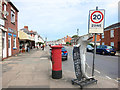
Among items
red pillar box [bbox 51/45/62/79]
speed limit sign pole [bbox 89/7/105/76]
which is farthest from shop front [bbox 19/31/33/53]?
speed limit sign pole [bbox 89/7/105/76]

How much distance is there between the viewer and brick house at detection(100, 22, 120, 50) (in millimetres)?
25453

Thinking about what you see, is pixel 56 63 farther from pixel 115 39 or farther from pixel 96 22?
pixel 115 39

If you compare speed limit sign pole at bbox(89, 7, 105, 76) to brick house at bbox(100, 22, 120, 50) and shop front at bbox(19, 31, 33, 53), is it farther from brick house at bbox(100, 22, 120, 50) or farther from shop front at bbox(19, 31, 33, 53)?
brick house at bbox(100, 22, 120, 50)

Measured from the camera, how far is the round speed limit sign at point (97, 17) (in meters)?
5.01

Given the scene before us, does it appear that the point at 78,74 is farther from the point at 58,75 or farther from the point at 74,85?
the point at 58,75

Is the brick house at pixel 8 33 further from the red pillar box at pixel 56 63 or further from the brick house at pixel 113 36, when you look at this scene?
the brick house at pixel 113 36

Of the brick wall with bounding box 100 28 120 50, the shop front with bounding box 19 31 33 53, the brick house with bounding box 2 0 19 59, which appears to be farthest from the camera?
the brick wall with bounding box 100 28 120 50

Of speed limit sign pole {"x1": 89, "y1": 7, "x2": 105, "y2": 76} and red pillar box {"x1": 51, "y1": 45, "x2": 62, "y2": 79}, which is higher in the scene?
speed limit sign pole {"x1": 89, "y1": 7, "x2": 105, "y2": 76}

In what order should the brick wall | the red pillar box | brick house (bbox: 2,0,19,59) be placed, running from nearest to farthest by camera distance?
1. the red pillar box
2. brick house (bbox: 2,0,19,59)
3. the brick wall

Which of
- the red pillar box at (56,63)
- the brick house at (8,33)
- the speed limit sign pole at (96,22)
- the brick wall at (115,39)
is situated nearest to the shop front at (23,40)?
the brick house at (8,33)

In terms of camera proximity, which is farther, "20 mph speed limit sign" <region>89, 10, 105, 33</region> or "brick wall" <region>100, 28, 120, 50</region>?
"brick wall" <region>100, 28, 120, 50</region>

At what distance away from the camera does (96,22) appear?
16.5 ft

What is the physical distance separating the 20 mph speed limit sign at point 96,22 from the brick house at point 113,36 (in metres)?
23.0

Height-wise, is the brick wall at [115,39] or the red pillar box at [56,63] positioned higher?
the brick wall at [115,39]
